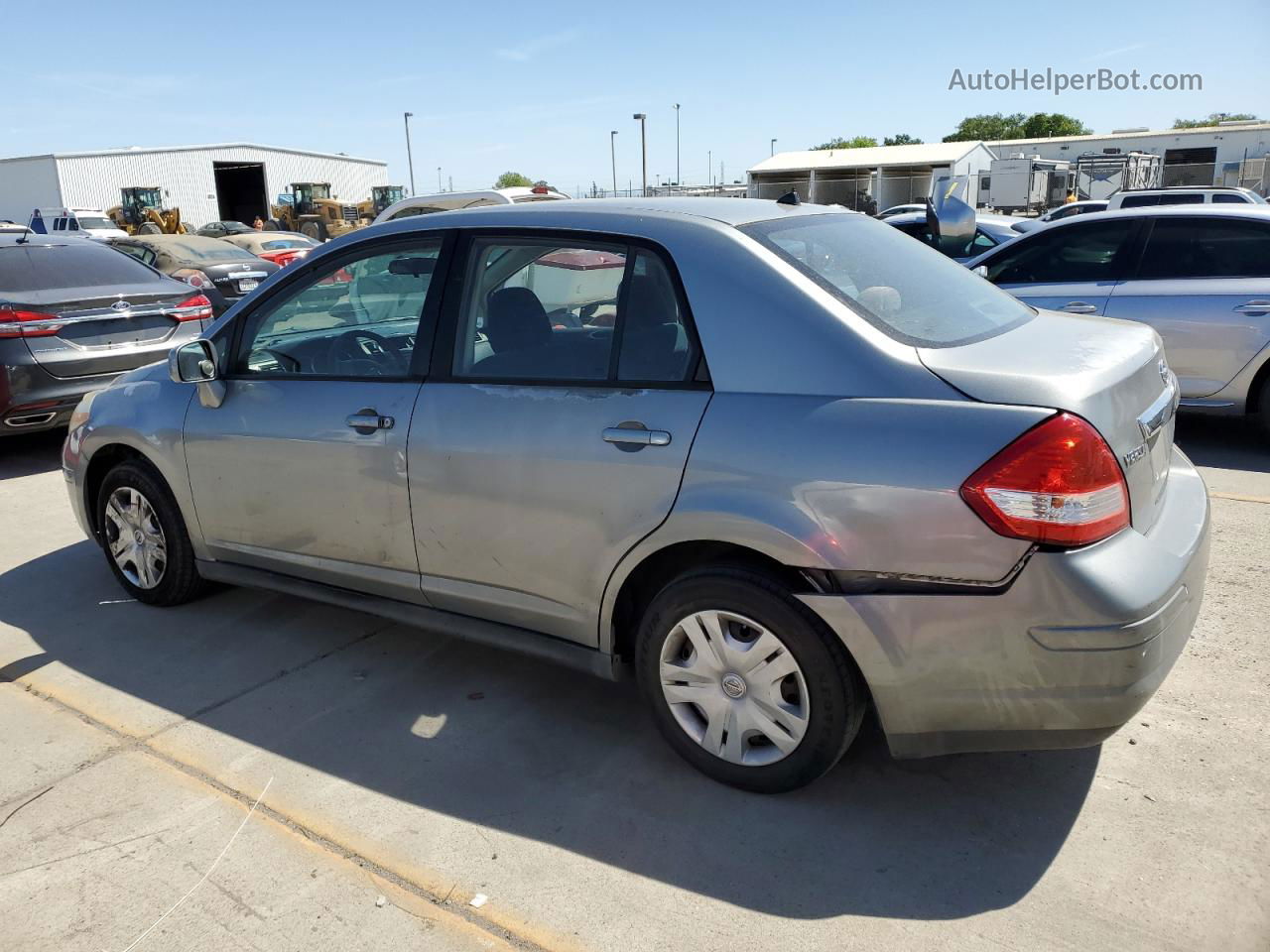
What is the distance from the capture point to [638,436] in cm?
282

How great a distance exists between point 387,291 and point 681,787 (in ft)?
7.11

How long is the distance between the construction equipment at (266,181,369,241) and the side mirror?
1647 inches

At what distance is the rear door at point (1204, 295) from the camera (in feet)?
20.5

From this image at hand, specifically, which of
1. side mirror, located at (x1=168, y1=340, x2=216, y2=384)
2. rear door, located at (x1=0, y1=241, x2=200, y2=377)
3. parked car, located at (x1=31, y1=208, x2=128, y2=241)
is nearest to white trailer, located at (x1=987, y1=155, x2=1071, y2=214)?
parked car, located at (x1=31, y1=208, x2=128, y2=241)

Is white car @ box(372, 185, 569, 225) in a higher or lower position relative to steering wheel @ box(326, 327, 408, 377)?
higher

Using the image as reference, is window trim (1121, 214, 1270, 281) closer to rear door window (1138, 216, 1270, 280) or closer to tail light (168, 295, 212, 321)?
rear door window (1138, 216, 1270, 280)

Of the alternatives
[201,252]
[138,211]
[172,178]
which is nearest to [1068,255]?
[201,252]

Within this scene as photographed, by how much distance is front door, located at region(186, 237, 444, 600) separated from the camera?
342 cm

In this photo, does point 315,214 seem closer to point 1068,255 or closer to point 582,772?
point 1068,255

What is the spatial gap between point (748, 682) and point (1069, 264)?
5.50 metres

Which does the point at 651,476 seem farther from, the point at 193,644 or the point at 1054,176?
the point at 1054,176

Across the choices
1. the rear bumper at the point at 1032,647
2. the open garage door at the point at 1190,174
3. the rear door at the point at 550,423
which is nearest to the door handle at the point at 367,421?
the rear door at the point at 550,423

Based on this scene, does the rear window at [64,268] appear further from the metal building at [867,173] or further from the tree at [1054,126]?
the tree at [1054,126]

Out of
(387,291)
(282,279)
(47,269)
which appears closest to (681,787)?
(387,291)
